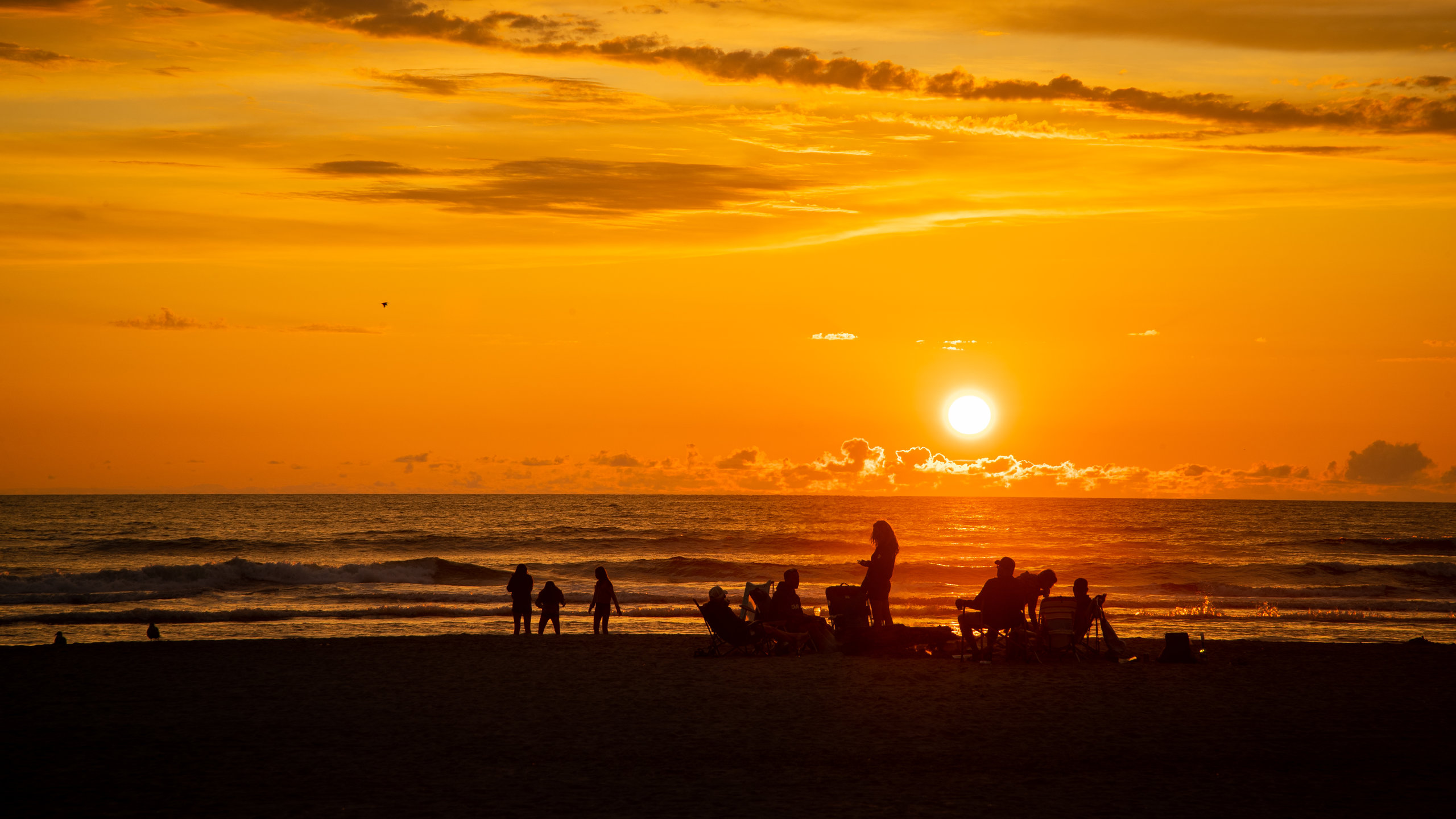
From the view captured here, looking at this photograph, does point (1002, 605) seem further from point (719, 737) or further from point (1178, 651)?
point (719, 737)

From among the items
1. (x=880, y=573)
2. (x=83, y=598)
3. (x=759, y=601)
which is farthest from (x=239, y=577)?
(x=880, y=573)

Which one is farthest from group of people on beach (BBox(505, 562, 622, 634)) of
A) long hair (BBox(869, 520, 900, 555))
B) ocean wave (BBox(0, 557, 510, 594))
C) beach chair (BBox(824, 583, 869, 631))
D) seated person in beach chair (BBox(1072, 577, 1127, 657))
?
ocean wave (BBox(0, 557, 510, 594))

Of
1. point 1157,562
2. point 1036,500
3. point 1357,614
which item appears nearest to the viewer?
point 1357,614

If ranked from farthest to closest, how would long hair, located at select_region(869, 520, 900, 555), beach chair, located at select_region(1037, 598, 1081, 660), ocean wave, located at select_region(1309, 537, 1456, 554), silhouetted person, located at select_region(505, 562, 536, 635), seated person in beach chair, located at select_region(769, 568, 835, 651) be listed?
ocean wave, located at select_region(1309, 537, 1456, 554)
silhouetted person, located at select_region(505, 562, 536, 635)
seated person in beach chair, located at select_region(769, 568, 835, 651)
long hair, located at select_region(869, 520, 900, 555)
beach chair, located at select_region(1037, 598, 1081, 660)

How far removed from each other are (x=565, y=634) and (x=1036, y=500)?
522 ft

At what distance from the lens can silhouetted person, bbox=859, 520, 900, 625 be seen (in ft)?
51.4

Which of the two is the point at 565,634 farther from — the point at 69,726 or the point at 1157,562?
the point at 1157,562

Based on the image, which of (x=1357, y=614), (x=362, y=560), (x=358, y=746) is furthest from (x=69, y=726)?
(x=362, y=560)

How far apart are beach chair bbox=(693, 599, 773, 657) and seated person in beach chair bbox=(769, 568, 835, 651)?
0.38 meters

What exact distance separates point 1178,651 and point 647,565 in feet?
119

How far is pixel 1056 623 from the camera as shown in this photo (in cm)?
1553

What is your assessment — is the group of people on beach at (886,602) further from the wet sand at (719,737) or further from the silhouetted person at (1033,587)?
the wet sand at (719,737)

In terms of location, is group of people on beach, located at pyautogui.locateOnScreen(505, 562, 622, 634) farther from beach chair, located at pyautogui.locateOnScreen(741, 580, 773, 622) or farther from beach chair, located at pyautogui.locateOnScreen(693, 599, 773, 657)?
beach chair, located at pyautogui.locateOnScreen(693, 599, 773, 657)

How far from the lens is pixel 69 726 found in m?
10.0
